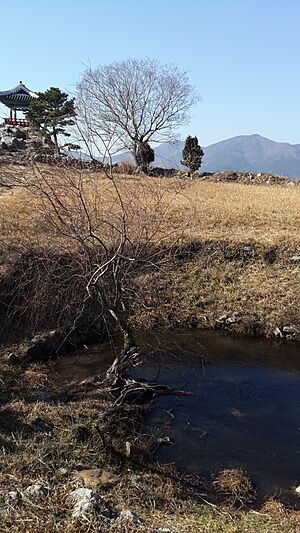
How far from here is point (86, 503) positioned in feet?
11.6

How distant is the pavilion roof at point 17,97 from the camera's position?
3316 centimetres

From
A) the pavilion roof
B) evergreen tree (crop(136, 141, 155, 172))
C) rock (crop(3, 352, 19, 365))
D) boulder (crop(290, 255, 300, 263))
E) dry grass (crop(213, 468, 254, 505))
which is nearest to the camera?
dry grass (crop(213, 468, 254, 505))

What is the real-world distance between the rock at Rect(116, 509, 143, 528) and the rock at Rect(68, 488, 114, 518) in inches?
3.3

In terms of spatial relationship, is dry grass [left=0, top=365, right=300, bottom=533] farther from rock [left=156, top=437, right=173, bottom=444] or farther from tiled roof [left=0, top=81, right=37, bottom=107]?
tiled roof [left=0, top=81, right=37, bottom=107]

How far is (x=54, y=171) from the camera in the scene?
6227 mm

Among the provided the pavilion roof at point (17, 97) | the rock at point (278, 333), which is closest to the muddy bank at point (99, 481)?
the rock at point (278, 333)

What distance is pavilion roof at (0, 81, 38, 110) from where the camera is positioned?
33156mm

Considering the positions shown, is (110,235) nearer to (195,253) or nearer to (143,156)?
(195,253)

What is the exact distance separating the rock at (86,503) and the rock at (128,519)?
3.3 inches

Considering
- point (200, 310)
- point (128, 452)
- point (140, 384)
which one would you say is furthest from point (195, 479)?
point (200, 310)

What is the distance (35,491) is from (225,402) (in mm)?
3451

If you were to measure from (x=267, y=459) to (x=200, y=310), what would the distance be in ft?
15.1

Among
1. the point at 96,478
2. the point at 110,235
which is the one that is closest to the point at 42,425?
the point at 96,478

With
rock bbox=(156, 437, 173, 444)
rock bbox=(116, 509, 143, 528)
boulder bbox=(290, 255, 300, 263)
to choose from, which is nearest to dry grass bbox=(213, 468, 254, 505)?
rock bbox=(156, 437, 173, 444)
